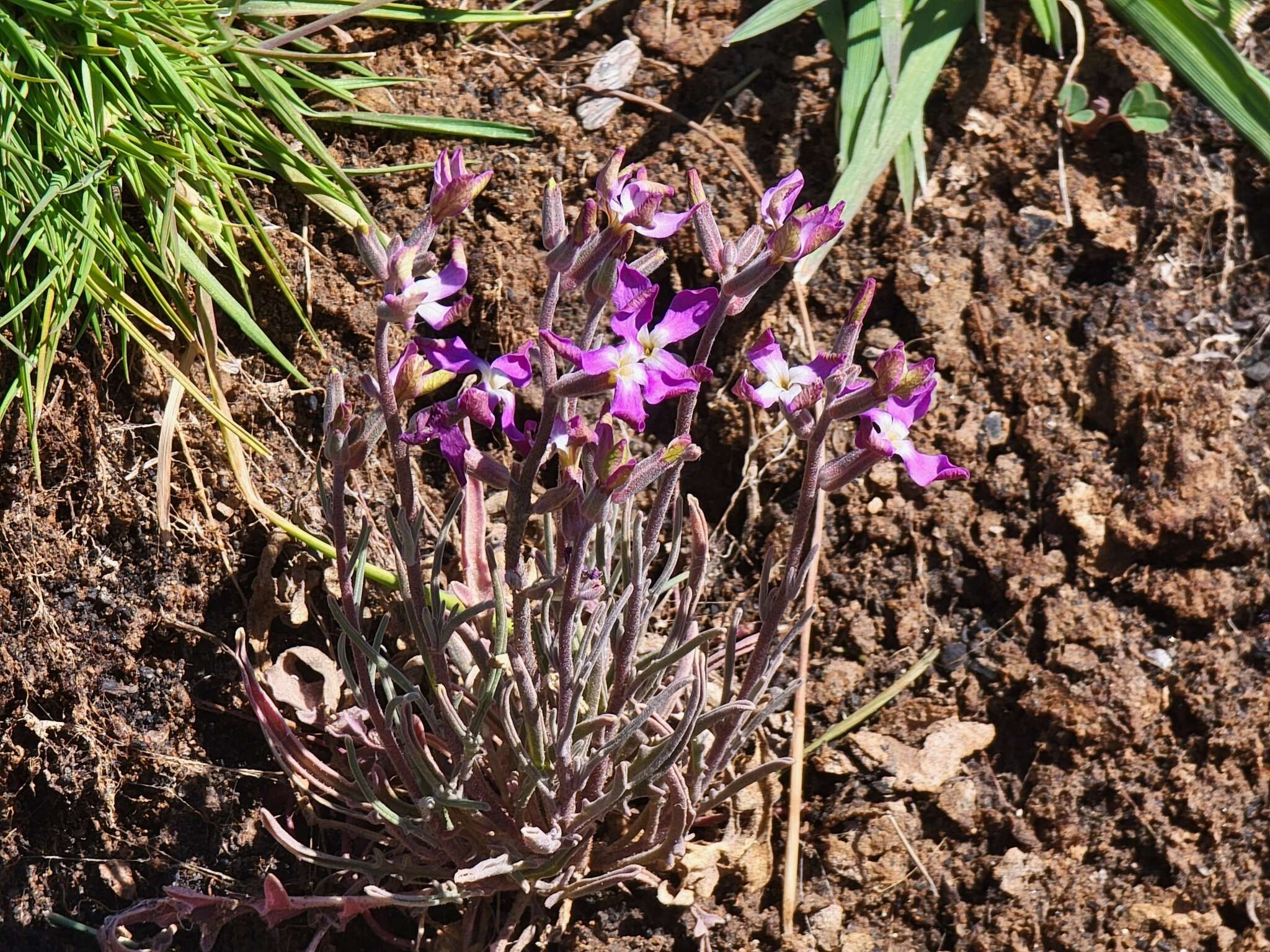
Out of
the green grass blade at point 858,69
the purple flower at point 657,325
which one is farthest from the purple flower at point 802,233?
the green grass blade at point 858,69

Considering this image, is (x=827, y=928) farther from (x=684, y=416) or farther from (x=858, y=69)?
(x=858, y=69)

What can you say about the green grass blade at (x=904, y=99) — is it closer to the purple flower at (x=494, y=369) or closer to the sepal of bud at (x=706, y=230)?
the sepal of bud at (x=706, y=230)

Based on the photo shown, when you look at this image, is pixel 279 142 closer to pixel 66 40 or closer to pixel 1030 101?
pixel 66 40

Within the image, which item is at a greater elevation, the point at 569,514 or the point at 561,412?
the point at 561,412

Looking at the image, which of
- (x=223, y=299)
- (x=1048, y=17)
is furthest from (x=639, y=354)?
(x=1048, y=17)

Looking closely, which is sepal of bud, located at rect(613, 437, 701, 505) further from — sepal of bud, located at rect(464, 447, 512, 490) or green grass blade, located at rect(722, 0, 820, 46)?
green grass blade, located at rect(722, 0, 820, 46)

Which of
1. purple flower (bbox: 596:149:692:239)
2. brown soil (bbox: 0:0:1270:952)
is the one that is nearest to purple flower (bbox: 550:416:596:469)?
purple flower (bbox: 596:149:692:239)

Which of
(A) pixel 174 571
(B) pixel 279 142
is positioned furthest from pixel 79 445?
(B) pixel 279 142
